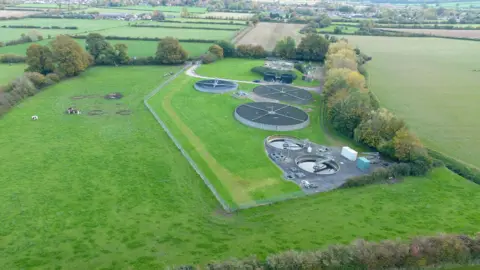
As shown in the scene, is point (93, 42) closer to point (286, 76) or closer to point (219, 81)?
point (219, 81)

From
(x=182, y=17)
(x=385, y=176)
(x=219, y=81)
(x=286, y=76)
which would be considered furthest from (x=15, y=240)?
(x=182, y=17)

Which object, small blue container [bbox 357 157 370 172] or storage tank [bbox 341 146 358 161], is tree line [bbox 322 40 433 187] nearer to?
small blue container [bbox 357 157 370 172]

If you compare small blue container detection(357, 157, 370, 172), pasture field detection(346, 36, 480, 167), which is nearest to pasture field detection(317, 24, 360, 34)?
pasture field detection(346, 36, 480, 167)

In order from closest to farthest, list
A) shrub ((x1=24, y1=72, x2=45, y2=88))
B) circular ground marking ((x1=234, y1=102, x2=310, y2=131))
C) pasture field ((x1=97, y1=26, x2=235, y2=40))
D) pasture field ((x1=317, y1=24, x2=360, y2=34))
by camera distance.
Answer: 1. circular ground marking ((x1=234, y1=102, x2=310, y2=131))
2. shrub ((x1=24, y1=72, x2=45, y2=88))
3. pasture field ((x1=97, y1=26, x2=235, y2=40))
4. pasture field ((x1=317, y1=24, x2=360, y2=34))

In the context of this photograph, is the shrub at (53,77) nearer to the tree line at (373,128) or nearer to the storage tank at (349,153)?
the tree line at (373,128)

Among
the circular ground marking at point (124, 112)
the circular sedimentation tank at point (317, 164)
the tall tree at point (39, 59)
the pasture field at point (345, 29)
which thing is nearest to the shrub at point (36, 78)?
the tall tree at point (39, 59)

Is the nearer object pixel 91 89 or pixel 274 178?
pixel 274 178

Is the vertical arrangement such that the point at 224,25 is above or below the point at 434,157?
above

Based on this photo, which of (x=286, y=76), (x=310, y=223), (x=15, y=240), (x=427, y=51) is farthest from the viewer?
(x=427, y=51)
